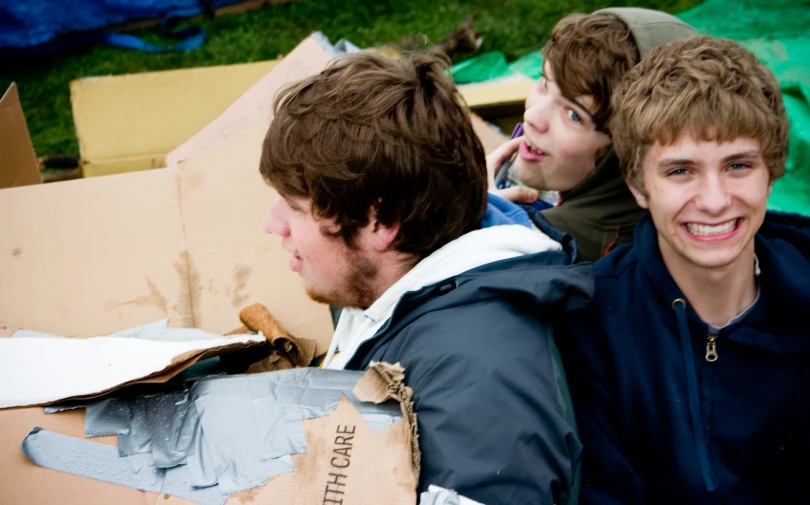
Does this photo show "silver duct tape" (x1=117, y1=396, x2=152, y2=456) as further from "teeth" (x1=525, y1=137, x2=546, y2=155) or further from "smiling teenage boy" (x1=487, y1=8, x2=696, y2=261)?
"teeth" (x1=525, y1=137, x2=546, y2=155)

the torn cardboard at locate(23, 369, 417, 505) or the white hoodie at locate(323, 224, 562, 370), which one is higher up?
the white hoodie at locate(323, 224, 562, 370)

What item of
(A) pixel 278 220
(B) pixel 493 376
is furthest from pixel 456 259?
(A) pixel 278 220

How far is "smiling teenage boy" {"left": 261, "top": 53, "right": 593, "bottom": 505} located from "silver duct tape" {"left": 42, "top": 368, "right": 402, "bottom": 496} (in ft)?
0.41

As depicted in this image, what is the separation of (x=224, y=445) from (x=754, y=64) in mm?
1267

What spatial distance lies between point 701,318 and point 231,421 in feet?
3.09

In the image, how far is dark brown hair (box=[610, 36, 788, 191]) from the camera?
144 centimetres

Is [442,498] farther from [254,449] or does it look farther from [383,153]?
Answer: [383,153]

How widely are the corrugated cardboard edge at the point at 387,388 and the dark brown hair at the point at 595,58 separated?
1.01 meters

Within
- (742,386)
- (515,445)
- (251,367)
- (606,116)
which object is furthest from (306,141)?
(742,386)

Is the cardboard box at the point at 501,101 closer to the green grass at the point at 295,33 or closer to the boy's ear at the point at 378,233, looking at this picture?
the green grass at the point at 295,33

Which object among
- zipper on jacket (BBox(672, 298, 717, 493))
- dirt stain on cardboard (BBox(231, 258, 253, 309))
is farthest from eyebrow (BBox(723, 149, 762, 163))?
dirt stain on cardboard (BBox(231, 258, 253, 309))

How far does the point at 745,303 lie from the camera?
1.54 meters

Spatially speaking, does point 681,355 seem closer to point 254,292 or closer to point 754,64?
point 754,64

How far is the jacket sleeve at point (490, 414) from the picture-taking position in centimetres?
114
